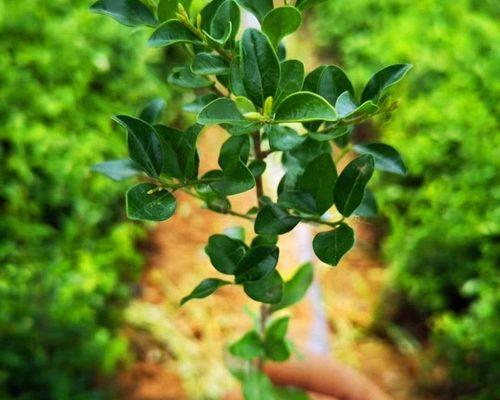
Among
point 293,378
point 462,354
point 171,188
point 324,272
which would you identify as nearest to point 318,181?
point 171,188

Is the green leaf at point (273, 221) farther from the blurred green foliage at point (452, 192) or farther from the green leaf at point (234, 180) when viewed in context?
the blurred green foliage at point (452, 192)

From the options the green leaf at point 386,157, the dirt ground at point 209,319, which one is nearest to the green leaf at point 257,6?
the green leaf at point 386,157

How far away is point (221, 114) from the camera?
51 cm

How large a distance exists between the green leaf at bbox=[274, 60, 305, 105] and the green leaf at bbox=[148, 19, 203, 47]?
95mm

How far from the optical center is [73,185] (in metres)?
1.76

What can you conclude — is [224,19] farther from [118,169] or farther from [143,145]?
[118,169]

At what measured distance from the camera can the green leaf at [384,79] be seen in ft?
1.89

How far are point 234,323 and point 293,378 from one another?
2.96 feet

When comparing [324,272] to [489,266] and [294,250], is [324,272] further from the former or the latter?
[489,266]

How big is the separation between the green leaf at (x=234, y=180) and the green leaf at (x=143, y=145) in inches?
2.7

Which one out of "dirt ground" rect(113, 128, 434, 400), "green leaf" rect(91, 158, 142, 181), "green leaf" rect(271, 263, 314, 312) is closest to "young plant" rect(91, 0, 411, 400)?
"green leaf" rect(91, 158, 142, 181)

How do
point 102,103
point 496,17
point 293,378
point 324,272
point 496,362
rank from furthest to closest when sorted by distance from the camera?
point 496,17, point 324,272, point 102,103, point 496,362, point 293,378

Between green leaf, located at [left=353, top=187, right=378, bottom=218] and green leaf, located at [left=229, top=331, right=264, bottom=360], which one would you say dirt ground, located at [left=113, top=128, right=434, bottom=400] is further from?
green leaf, located at [left=353, top=187, right=378, bottom=218]

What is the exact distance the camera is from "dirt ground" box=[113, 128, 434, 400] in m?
1.87
